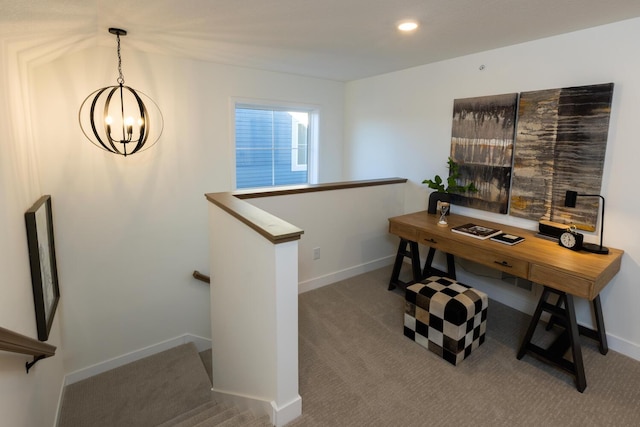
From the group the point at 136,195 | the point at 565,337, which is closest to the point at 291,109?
the point at 136,195

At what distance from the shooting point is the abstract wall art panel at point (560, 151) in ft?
7.66

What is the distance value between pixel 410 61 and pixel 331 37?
1.08 meters

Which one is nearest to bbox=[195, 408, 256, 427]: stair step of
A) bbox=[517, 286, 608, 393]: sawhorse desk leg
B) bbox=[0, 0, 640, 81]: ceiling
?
bbox=[517, 286, 608, 393]: sawhorse desk leg

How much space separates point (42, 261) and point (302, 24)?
2391mm

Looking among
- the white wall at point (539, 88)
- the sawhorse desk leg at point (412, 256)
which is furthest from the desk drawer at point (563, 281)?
the sawhorse desk leg at point (412, 256)

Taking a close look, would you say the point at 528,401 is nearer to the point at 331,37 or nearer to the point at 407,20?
the point at 407,20

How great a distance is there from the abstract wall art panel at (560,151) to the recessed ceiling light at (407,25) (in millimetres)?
1064

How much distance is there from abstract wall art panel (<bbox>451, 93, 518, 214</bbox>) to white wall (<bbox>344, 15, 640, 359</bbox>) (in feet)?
0.31

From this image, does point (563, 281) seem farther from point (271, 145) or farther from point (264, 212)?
point (271, 145)

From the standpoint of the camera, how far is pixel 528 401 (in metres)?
1.96

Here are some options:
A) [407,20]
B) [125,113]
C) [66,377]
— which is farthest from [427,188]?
[66,377]

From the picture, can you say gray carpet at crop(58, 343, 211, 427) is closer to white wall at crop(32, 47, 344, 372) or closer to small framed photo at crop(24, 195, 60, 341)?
white wall at crop(32, 47, 344, 372)

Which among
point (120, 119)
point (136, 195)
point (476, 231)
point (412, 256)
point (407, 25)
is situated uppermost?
point (407, 25)

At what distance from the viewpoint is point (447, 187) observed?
3303 millimetres
